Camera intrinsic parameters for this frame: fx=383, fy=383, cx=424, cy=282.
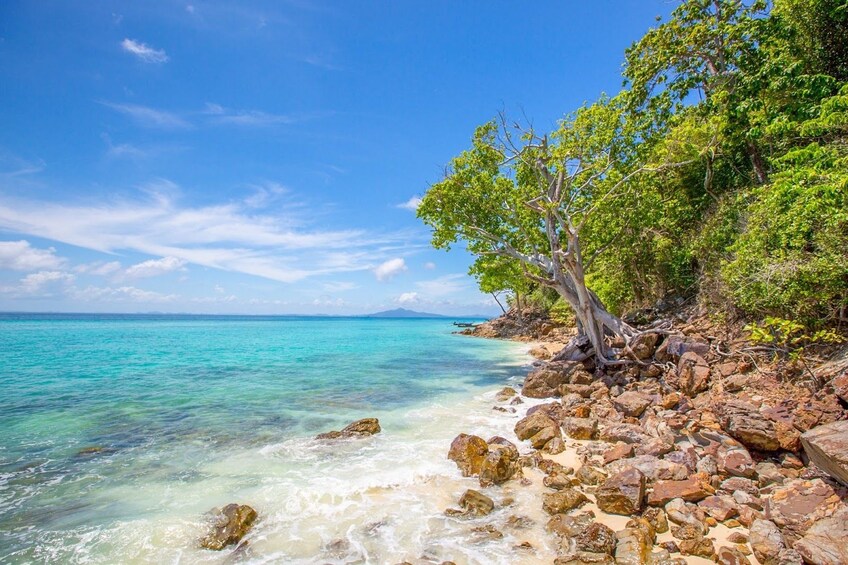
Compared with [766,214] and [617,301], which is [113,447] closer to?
[766,214]

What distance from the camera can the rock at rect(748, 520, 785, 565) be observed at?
4.97 meters

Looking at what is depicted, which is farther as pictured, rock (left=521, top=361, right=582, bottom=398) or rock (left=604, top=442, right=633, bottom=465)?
rock (left=521, top=361, right=582, bottom=398)

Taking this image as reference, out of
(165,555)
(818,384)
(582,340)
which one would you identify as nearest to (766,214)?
(818,384)

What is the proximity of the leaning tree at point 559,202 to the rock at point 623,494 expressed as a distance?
10.8 meters

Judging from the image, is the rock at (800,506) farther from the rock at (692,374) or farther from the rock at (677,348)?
the rock at (677,348)

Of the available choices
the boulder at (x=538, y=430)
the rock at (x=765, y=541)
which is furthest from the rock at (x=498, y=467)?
the rock at (x=765, y=541)

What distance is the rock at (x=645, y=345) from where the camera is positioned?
15.7 meters

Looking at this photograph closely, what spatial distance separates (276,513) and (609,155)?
1823 cm

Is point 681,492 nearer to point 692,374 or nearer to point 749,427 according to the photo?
point 749,427

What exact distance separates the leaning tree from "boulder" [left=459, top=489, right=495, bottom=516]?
1147cm

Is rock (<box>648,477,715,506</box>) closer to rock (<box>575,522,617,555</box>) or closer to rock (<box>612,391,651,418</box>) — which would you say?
rock (<box>575,522,617,555</box>)

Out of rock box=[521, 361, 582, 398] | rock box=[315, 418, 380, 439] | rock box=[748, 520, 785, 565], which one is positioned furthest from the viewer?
rock box=[521, 361, 582, 398]

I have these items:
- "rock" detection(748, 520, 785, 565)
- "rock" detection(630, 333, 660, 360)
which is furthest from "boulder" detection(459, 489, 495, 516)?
"rock" detection(630, 333, 660, 360)

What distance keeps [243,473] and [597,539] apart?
24.2 ft
